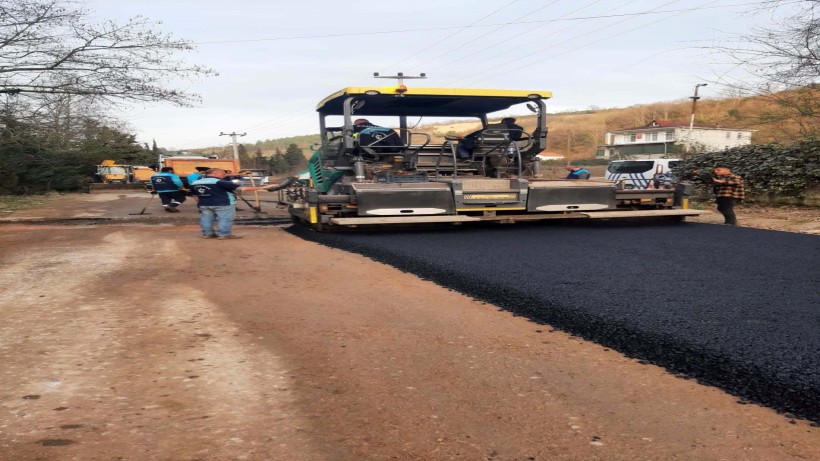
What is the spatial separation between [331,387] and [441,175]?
658 centimetres

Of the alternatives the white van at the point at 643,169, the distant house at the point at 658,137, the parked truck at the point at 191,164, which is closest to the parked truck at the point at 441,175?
the white van at the point at 643,169

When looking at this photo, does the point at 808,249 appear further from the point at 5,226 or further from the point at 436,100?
the point at 5,226

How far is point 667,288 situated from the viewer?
14.6ft

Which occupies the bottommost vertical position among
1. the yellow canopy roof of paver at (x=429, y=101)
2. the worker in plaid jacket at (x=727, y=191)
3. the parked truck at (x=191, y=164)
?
the worker in plaid jacket at (x=727, y=191)

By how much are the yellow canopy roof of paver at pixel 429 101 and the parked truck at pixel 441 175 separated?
0.6 inches

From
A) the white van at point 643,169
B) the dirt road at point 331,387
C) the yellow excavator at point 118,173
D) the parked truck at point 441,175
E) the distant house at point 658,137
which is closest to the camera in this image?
the dirt road at point 331,387

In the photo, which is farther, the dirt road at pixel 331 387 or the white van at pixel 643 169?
the white van at pixel 643 169

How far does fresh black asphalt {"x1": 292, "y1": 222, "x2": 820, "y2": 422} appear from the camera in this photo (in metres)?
2.91

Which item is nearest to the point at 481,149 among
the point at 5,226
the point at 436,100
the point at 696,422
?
the point at 436,100

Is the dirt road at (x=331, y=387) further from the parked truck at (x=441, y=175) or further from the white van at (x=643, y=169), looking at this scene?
the white van at (x=643, y=169)

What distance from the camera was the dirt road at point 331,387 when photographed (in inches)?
89.3

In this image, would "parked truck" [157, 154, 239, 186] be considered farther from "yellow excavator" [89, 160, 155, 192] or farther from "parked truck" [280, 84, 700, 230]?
"parked truck" [280, 84, 700, 230]

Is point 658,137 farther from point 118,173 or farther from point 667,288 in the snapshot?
point 667,288

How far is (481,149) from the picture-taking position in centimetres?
938
